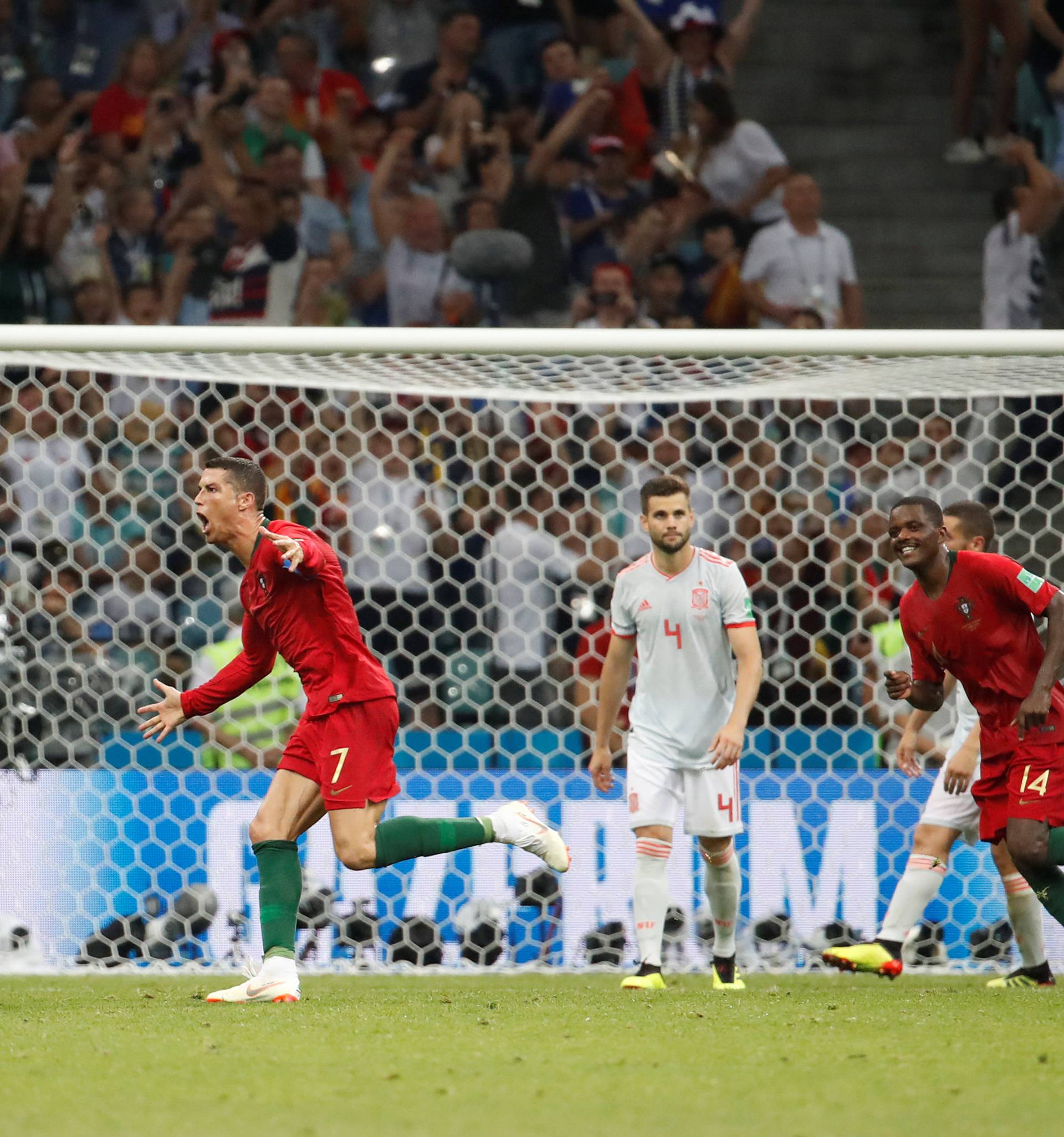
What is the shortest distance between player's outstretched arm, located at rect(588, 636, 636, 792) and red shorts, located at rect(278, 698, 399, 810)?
3.24 ft

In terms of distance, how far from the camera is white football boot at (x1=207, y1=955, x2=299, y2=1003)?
5.24 meters

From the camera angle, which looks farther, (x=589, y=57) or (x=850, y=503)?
(x=589, y=57)

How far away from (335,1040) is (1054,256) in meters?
7.98

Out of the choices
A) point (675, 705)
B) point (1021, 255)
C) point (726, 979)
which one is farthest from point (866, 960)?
point (1021, 255)

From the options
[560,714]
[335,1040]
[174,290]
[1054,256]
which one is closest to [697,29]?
[1054,256]

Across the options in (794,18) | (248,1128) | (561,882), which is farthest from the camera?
(794,18)

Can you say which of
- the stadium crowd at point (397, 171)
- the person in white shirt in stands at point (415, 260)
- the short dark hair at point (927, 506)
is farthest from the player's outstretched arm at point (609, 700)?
the person in white shirt in stands at point (415, 260)

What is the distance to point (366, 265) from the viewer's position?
1040 centimetres

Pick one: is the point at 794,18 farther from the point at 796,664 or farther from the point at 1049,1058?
the point at 1049,1058

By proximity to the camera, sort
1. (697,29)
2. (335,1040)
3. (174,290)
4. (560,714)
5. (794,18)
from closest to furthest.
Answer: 1. (335,1040)
2. (560,714)
3. (174,290)
4. (697,29)
5. (794,18)

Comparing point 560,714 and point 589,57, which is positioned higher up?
point 589,57

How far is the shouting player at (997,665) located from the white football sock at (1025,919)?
58 centimetres

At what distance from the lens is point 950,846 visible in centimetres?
644

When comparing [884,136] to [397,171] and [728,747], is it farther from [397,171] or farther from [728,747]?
[728,747]
